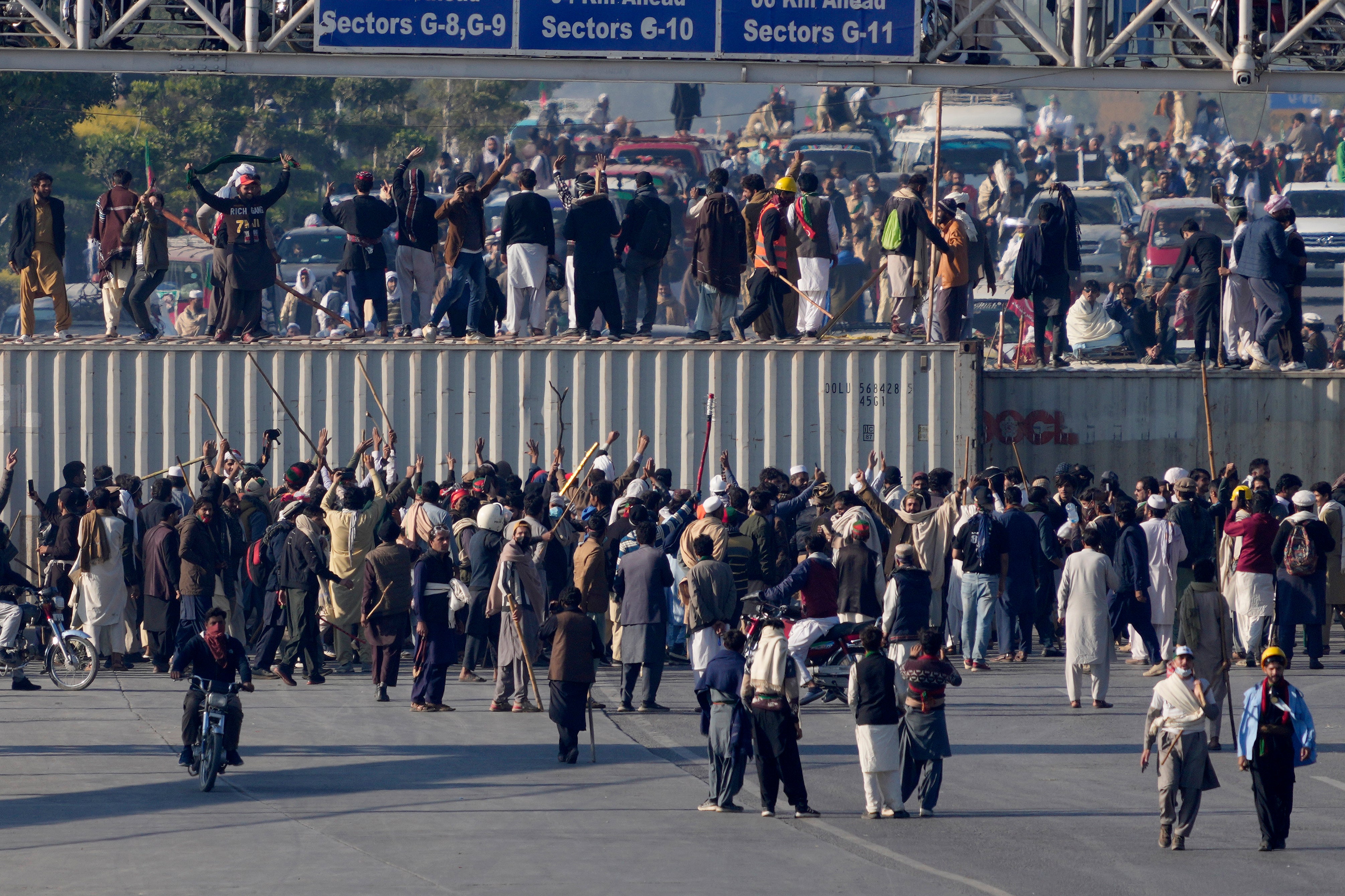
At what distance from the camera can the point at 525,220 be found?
62.3 feet

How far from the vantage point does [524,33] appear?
1545 centimetres

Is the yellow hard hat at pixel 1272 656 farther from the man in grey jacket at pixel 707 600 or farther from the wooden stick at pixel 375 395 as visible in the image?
the wooden stick at pixel 375 395

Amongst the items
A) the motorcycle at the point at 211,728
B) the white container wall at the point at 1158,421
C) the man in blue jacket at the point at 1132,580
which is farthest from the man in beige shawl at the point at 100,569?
the white container wall at the point at 1158,421

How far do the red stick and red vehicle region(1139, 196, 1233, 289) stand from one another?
12.8 meters

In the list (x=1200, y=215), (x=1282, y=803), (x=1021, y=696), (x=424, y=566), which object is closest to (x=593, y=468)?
(x=424, y=566)

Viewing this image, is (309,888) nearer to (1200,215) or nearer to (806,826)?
(806,826)

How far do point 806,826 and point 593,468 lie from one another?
693 cm

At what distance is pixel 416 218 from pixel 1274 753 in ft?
36.8

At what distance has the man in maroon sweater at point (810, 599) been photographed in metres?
14.4

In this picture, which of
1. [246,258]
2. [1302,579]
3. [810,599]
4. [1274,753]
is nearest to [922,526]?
[810,599]

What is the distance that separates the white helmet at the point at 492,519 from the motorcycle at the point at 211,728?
140 inches

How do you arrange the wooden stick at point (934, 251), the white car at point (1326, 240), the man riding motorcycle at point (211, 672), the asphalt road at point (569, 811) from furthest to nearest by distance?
the white car at point (1326, 240) → the wooden stick at point (934, 251) → the man riding motorcycle at point (211, 672) → the asphalt road at point (569, 811)

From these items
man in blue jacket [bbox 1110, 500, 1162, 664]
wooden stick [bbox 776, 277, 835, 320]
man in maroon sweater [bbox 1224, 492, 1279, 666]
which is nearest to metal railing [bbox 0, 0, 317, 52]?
wooden stick [bbox 776, 277, 835, 320]

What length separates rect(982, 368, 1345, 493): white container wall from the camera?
1944 centimetres
